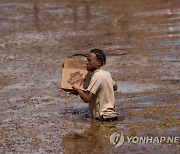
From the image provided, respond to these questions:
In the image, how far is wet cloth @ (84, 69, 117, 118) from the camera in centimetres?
925

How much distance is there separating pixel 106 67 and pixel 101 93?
4194 millimetres

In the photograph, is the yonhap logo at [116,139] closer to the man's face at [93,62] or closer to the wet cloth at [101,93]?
the wet cloth at [101,93]

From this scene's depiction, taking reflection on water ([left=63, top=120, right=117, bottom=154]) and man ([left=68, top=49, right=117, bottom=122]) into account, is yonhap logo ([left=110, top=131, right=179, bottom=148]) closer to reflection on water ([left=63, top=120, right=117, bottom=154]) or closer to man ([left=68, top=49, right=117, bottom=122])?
reflection on water ([left=63, top=120, right=117, bottom=154])

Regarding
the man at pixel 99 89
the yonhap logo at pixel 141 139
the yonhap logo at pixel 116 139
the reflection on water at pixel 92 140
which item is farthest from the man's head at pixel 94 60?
the yonhap logo at pixel 141 139

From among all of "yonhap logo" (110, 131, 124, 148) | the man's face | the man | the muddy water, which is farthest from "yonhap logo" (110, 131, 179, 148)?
the man's face

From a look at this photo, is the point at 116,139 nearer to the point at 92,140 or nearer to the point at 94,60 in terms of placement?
the point at 92,140

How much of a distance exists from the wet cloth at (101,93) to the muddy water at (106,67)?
171 millimetres

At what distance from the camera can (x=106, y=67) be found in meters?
13.5

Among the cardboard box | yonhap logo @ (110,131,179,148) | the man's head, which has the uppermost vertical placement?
the man's head

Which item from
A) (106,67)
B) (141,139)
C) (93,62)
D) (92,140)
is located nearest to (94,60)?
(93,62)

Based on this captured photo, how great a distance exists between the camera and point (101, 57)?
366 inches

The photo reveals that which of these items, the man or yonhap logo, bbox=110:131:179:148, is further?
the man

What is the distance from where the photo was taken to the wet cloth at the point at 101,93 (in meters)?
9.25

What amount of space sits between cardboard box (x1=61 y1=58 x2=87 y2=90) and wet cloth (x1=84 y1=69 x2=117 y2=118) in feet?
0.58
